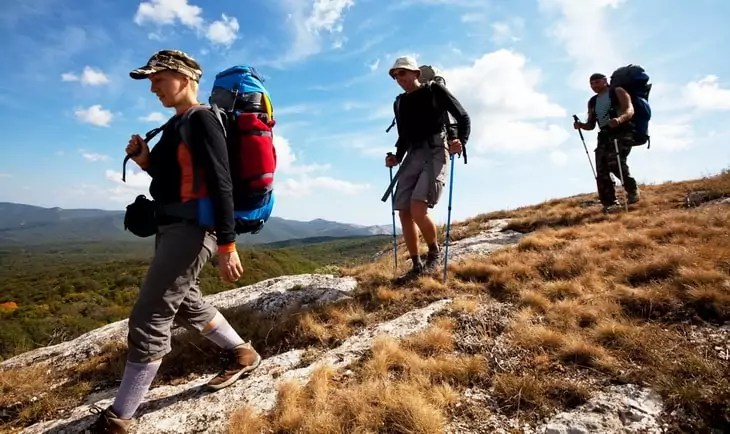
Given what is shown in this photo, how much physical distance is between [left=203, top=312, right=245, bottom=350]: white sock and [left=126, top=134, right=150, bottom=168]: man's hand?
1.71 m

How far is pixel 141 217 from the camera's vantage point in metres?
3.45

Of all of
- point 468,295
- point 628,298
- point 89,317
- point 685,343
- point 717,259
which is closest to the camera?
point 685,343

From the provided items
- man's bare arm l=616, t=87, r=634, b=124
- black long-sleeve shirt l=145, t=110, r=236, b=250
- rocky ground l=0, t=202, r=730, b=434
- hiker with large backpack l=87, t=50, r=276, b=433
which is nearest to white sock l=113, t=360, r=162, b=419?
hiker with large backpack l=87, t=50, r=276, b=433

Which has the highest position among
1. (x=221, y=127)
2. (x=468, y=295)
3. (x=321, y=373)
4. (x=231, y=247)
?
(x=221, y=127)

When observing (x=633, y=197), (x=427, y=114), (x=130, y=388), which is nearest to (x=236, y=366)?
(x=130, y=388)

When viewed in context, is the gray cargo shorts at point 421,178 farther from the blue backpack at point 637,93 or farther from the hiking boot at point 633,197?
the hiking boot at point 633,197

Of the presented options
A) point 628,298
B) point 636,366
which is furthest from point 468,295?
point 636,366

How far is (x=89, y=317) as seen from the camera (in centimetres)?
5091

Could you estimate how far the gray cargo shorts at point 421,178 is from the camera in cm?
591

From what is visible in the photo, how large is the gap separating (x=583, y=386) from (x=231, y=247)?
10.3 feet

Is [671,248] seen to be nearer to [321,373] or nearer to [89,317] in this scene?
[321,373]

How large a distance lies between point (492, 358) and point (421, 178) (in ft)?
9.98

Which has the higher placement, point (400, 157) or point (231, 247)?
point (400, 157)

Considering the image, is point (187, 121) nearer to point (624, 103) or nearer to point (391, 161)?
point (391, 161)
